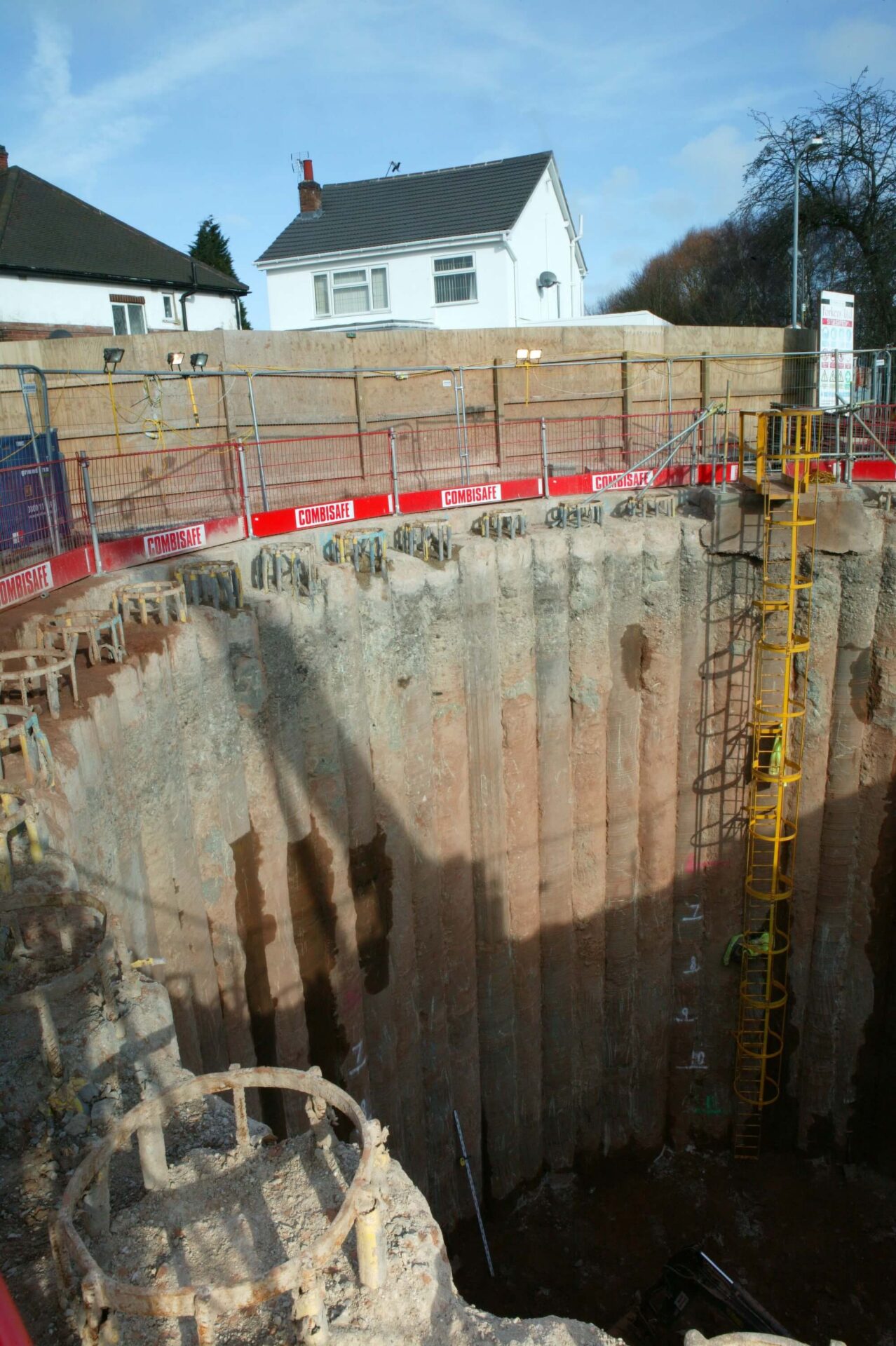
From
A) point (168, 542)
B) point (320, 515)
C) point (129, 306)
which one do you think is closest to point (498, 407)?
point (320, 515)

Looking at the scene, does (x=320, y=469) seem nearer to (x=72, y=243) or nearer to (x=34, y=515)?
(x=34, y=515)

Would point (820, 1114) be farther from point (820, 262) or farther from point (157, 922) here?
point (820, 262)

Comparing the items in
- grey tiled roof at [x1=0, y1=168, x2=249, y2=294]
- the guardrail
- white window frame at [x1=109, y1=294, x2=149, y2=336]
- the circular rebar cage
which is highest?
grey tiled roof at [x1=0, y1=168, x2=249, y2=294]

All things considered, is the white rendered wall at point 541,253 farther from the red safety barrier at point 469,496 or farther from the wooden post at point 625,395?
the red safety barrier at point 469,496

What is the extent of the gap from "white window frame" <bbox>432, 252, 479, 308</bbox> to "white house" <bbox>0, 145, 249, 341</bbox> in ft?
23.6

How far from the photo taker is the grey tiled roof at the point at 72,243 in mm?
25375

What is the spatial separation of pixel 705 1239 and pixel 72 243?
28.1 meters

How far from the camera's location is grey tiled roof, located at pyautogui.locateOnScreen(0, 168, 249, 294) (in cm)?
2538

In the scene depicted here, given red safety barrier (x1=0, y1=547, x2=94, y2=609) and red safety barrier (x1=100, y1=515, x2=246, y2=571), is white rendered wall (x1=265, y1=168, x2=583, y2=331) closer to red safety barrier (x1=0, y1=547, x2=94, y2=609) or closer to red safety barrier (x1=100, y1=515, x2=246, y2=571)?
red safety barrier (x1=100, y1=515, x2=246, y2=571)

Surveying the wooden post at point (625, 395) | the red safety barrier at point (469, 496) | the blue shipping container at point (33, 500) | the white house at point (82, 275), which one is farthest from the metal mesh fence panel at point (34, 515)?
the white house at point (82, 275)

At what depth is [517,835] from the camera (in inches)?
548

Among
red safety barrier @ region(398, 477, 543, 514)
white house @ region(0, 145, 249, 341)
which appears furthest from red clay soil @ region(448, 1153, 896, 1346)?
white house @ region(0, 145, 249, 341)

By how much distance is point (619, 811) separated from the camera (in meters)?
14.7

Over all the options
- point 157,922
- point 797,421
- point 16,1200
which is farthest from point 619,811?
point 16,1200
